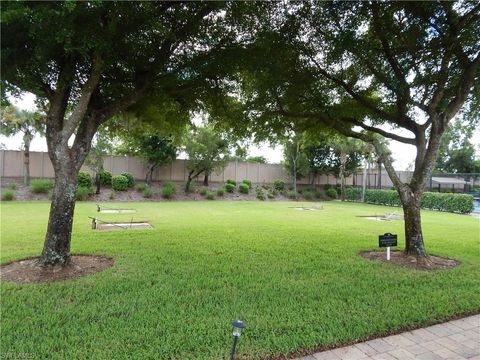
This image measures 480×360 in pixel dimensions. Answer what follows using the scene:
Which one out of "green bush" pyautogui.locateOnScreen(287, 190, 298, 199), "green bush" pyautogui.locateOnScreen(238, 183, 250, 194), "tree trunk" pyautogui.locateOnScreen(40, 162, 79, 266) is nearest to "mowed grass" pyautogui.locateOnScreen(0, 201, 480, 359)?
"tree trunk" pyautogui.locateOnScreen(40, 162, 79, 266)

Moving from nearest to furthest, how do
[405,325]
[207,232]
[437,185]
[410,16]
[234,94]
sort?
[405,325] < [410,16] < [234,94] < [207,232] < [437,185]

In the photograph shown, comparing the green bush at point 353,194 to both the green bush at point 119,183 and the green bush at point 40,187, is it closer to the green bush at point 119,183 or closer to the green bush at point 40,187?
the green bush at point 119,183

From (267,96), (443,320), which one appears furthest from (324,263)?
(267,96)

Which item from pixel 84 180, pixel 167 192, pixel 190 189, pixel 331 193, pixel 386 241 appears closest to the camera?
pixel 386 241

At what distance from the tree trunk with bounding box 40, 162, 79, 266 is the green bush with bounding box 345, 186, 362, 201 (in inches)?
912

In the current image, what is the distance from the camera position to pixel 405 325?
10.5 ft

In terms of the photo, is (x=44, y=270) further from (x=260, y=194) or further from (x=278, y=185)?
(x=278, y=185)

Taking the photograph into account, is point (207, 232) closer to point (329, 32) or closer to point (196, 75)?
point (196, 75)

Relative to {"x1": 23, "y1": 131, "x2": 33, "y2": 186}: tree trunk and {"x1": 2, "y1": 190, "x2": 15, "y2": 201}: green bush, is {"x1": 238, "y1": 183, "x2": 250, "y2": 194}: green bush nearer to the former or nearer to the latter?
{"x1": 23, "y1": 131, "x2": 33, "y2": 186}: tree trunk

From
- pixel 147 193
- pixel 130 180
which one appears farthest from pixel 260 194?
pixel 130 180

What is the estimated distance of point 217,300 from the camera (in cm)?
369

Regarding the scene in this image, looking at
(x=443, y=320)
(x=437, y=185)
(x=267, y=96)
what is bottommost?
(x=443, y=320)

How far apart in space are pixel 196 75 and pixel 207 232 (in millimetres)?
4210

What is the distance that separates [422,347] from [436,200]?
1846cm
